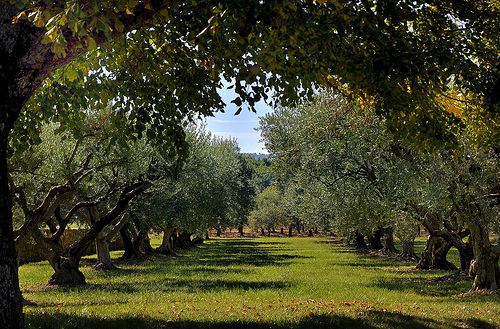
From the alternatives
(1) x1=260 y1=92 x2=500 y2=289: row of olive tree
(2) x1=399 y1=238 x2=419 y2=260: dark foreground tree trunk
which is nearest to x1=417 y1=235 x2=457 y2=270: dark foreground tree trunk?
(1) x1=260 y1=92 x2=500 y2=289: row of olive tree

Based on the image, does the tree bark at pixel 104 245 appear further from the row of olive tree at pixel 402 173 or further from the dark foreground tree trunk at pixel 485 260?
the dark foreground tree trunk at pixel 485 260

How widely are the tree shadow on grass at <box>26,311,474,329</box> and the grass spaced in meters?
0.02

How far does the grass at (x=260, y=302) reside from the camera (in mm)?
8961

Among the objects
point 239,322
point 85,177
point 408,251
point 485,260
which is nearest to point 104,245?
point 85,177

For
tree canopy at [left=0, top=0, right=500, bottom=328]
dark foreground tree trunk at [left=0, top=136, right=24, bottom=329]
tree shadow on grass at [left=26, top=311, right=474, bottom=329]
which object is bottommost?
tree shadow on grass at [left=26, top=311, right=474, bottom=329]

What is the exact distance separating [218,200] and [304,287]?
824 inches

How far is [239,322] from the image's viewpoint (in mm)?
8750

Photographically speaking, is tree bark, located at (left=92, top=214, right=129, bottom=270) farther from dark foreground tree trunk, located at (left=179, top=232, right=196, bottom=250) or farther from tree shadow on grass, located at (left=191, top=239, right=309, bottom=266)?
dark foreground tree trunk, located at (left=179, top=232, right=196, bottom=250)

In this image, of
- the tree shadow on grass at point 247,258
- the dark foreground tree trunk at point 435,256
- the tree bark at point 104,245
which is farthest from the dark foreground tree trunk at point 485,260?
the tree bark at point 104,245

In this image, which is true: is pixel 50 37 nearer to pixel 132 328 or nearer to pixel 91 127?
pixel 132 328

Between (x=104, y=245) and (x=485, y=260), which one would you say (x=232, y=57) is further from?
(x=104, y=245)

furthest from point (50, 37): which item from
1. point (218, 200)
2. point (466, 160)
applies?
point (218, 200)

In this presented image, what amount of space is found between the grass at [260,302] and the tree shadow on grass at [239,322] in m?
0.02

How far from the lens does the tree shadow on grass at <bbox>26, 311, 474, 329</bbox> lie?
27.2 ft
